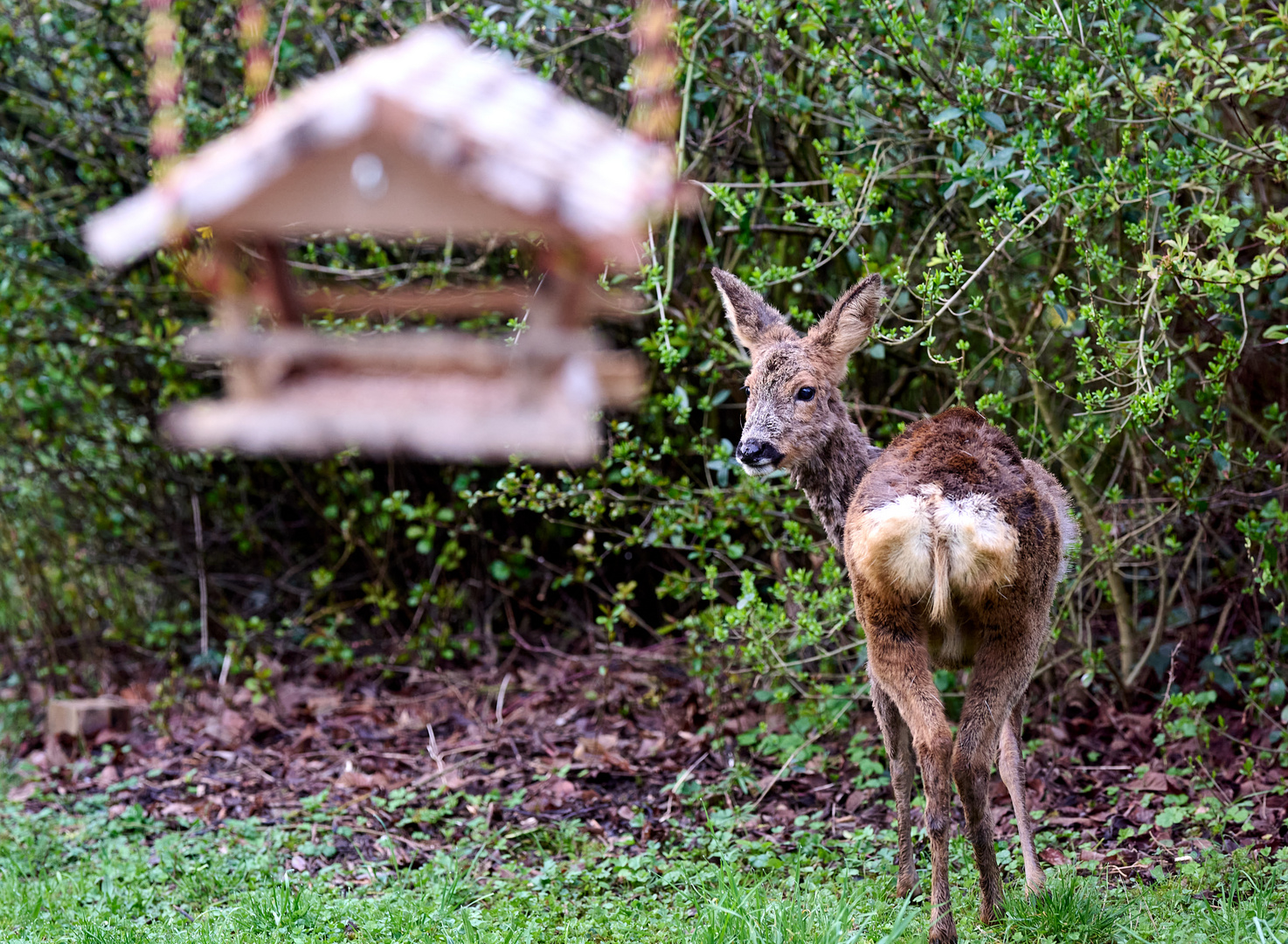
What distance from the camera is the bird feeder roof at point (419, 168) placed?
182 centimetres

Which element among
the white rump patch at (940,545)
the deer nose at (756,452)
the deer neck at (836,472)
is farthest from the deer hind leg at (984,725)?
the deer nose at (756,452)

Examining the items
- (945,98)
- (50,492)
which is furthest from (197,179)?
(50,492)

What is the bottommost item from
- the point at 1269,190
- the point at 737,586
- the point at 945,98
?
the point at 737,586

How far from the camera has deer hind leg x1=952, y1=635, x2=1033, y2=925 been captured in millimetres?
3664

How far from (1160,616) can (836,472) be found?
2373mm

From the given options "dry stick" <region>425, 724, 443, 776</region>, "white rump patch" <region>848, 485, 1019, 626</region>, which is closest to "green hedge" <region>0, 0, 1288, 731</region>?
"dry stick" <region>425, 724, 443, 776</region>

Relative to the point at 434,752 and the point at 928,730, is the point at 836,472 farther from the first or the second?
the point at 434,752

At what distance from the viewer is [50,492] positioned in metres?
7.92

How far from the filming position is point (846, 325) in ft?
13.6

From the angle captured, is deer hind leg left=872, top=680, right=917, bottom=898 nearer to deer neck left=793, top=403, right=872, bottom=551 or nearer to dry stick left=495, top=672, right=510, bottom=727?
deer neck left=793, top=403, right=872, bottom=551

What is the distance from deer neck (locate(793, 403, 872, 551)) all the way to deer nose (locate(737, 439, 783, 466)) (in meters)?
0.31

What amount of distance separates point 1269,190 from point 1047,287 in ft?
3.99

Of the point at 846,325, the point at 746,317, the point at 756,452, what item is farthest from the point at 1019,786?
the point at 746,317

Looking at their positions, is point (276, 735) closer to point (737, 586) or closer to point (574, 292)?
point (737, 586)
